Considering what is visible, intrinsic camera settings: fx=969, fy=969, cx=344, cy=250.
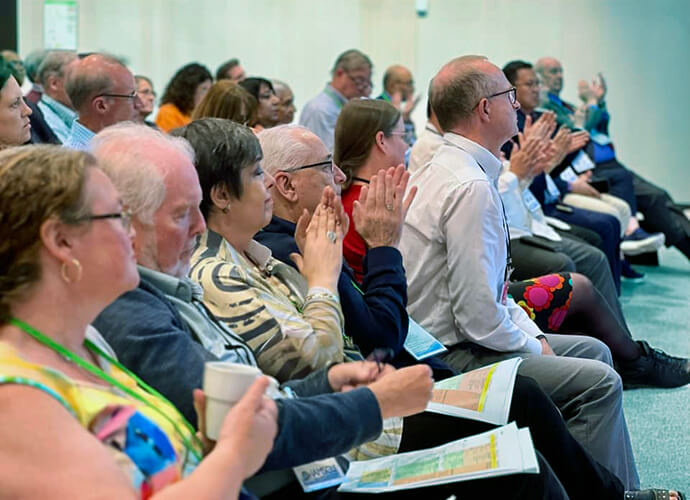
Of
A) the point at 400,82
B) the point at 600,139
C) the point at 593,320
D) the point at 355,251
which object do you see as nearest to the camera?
the point at 355,251

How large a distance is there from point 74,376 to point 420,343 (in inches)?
54.6

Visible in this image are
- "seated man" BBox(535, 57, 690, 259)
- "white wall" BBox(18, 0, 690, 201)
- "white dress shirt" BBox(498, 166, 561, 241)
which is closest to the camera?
"white dress shirt" BBox(498, 166, 561, 241)

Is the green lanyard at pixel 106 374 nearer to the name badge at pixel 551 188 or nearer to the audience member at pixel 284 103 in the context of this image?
the name badge at pixel 551 188

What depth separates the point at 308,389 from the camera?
1.76m

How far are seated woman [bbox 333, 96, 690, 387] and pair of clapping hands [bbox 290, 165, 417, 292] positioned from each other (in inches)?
0.4

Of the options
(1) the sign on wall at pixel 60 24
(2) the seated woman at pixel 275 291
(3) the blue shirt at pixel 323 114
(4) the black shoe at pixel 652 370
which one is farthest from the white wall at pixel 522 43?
(2) the seated woman at pixel 275 291

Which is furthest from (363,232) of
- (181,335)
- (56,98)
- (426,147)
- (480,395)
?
(56,98)

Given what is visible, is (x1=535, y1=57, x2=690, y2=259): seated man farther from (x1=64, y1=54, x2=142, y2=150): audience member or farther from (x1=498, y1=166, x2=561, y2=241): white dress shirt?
(x1=64, y1=54, x2=142, y2=150): audience member

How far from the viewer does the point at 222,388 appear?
1304mm

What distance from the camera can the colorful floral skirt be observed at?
340cm

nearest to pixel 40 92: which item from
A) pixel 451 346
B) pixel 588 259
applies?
pixel 588 259

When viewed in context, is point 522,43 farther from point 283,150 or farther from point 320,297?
point 320,297

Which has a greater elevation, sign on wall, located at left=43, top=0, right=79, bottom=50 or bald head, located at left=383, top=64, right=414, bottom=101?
sign on wall, located at left=43, top=0, right=79, bottom=50

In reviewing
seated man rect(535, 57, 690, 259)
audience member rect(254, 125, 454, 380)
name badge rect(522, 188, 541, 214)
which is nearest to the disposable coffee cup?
audience member rect(254, 125, 454, 380)
